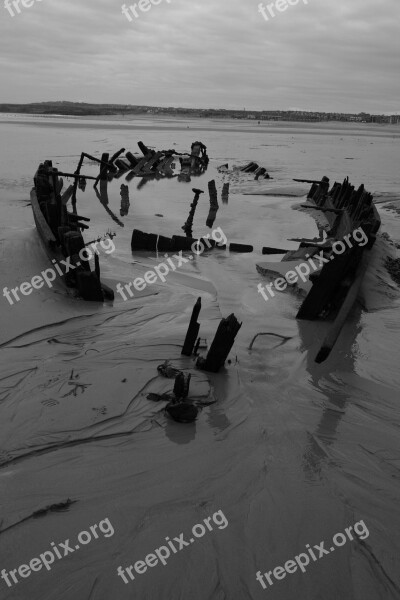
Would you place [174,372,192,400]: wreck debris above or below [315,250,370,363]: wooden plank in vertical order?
below

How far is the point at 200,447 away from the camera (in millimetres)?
4293

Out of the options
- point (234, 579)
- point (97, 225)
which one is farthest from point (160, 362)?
point (97, 225)

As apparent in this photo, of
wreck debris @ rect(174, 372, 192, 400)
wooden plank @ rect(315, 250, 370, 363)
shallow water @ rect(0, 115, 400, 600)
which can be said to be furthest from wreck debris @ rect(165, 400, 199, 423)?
wooden plank @ rect(315, 250, 370, 363)

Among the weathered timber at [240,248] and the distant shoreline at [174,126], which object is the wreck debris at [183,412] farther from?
the distant shoreline at [174,126]

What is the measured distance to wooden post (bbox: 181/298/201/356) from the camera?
5617mm

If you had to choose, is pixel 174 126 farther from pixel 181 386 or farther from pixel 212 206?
pixel 181 386

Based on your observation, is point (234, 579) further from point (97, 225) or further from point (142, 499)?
point (97, 225)

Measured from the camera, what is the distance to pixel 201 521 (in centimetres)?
351

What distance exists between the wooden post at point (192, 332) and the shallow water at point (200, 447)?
131 mm

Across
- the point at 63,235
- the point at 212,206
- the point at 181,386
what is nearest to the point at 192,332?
the point at 181,386

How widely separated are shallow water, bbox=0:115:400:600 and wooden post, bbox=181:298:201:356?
5.2 inches

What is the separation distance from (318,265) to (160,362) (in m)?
5.28

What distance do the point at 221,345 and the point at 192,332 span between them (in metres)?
0.48

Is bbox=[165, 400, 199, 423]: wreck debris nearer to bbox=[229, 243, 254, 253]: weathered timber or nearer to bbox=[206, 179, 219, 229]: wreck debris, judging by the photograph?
bbox=[229, 243, 254, 253]: weathered timber
